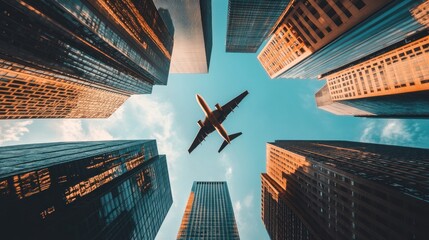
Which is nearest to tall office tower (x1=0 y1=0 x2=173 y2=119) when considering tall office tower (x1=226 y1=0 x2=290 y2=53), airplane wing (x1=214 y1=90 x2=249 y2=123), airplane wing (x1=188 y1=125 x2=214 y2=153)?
tall office tower (x1=226 y1=0 x2=290 y2=53)

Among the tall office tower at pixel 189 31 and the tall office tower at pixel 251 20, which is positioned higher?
the tall office tower at pixel 189 31

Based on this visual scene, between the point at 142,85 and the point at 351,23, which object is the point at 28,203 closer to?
the point at 351,23

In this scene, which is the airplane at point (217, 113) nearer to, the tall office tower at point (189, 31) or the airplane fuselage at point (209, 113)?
the airplane fuselage at point (209, 113)

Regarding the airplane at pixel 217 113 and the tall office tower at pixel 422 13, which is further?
the tall office tower at pixel 422 13

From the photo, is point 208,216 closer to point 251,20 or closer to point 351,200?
point 351,200

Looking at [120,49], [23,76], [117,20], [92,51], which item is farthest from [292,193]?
[23,76]

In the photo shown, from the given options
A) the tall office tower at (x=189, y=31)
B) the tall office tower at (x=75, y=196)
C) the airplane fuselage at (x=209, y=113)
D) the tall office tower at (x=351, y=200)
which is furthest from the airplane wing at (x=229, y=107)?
the tall office tower at (x=189, y=31)

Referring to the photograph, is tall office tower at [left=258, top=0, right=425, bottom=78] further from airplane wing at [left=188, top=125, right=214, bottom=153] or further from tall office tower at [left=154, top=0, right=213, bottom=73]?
airplane wing at [left=188, top=125, right=214, bottom=153]
